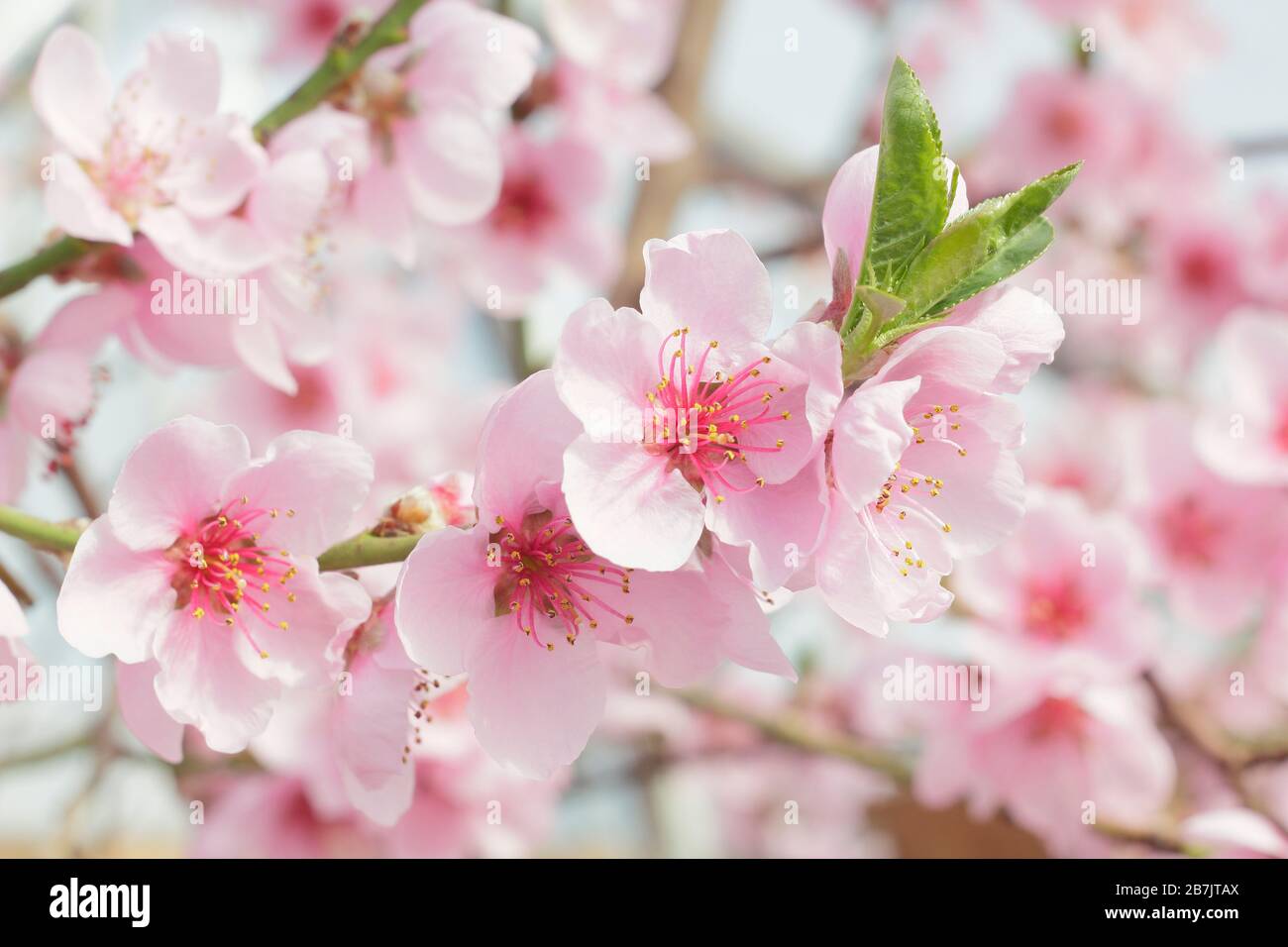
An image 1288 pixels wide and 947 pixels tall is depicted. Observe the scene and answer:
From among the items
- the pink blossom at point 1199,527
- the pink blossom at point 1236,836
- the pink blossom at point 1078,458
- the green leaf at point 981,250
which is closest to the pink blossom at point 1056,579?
the pink blossom at point 1199,527

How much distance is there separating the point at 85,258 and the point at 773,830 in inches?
106

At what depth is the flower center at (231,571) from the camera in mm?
611

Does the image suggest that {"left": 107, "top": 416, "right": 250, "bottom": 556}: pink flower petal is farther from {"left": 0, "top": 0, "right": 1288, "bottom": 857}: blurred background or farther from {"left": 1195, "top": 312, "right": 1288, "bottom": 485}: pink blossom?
{"left": 1195, "top": 312, "right": 1288, "bottom": 485}: pink blossom

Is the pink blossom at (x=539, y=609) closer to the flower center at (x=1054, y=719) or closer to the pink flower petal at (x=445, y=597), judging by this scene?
the pink flower petal at (x=445, y=597)

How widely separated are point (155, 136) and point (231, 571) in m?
0.39

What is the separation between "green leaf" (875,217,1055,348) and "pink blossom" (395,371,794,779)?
157 mm

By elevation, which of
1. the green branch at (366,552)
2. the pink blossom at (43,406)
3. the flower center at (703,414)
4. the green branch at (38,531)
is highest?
the pink blossom at (43,406)

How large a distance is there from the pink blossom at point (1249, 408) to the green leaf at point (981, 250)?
928mm

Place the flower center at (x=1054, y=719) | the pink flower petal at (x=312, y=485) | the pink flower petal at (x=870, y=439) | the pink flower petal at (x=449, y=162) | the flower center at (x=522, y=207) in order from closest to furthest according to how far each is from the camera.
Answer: the pink flower petal at (x=870, y=439)
the pink flower petal at (x=312, y=485)
the pink flower petal at (x=449, y=162)
the flower center at (x=1054, y=719)
the flower center at (x=522, y=207)

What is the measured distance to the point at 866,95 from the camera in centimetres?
198

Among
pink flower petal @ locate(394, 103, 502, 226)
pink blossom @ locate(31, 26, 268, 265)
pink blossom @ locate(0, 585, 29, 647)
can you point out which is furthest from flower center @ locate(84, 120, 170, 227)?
pink blossom @ locate(0, 585, 29, 647)

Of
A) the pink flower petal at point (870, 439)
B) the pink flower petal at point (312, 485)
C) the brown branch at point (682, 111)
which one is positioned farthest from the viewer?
the brown branch at point (682, 111)
